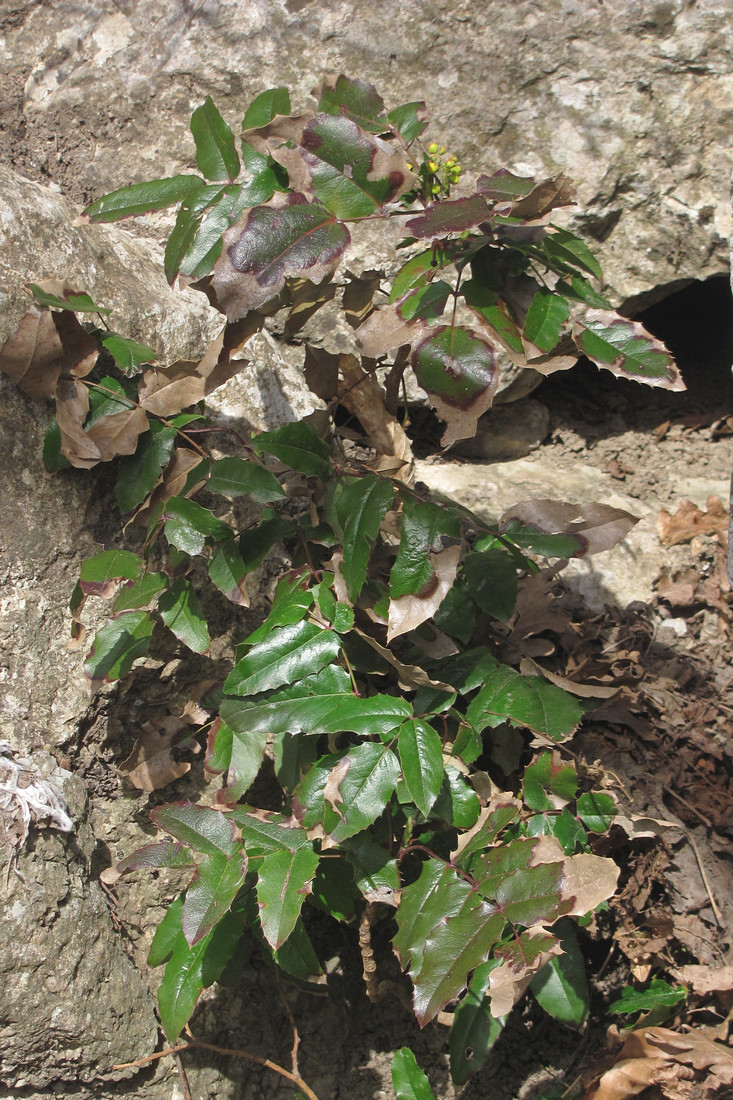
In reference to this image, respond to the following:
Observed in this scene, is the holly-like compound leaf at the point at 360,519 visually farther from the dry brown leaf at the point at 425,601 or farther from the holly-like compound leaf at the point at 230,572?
the holly-like compound leaf at the point at 230,572

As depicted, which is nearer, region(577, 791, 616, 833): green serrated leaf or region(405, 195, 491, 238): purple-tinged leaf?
region(405, 195, 491, 238): purple-tinged leaf

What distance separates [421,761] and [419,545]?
37cm

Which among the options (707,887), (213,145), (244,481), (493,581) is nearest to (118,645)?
(244,481)

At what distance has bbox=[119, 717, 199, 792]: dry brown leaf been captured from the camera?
170cm

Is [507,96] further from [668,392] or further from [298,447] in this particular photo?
[298,447]

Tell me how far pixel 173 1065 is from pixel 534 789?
35.9 inches

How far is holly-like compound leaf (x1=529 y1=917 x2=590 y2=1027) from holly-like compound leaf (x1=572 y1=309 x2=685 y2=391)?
1064 mm

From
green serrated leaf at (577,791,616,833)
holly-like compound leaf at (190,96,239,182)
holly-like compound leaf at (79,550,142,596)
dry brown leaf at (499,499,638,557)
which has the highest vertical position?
holly-like compound leaf at (190,96,239,182)

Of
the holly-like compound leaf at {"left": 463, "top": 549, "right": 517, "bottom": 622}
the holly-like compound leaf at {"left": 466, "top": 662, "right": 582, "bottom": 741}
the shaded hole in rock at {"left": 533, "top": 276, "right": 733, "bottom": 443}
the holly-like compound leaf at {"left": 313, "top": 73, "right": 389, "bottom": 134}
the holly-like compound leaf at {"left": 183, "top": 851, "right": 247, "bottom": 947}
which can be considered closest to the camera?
the holly-like compound leaf at {"left": 183, "top": 851, "right": 247, "bottom": 947}

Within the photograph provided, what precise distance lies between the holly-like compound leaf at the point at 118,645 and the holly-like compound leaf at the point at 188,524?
0.58 ft

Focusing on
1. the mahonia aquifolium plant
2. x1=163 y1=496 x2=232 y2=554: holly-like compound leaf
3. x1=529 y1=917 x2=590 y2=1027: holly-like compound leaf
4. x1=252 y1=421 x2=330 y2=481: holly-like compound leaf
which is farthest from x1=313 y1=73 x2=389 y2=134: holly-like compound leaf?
x1=529 y1=917 x2=590 y2=1027: holly-like compound leaf

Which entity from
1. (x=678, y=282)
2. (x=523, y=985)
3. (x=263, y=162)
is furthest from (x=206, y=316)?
(x=523, y=985)

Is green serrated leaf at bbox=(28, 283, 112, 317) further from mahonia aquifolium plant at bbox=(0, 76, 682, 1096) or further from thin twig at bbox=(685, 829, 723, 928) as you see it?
thin twig at bbox=(685, 829, 723, 928)

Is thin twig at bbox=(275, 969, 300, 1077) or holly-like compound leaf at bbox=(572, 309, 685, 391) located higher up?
holly-like compound leaf at bbox=(572, 309, 685, 391)
